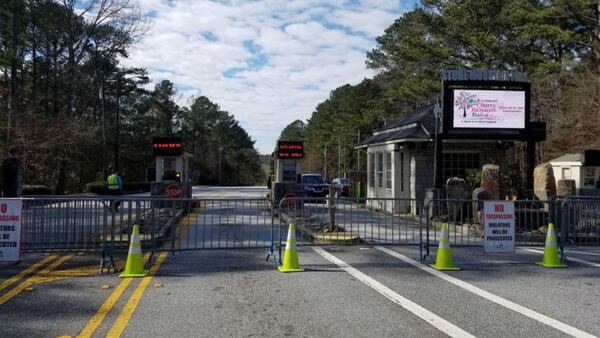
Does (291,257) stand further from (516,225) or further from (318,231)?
(516,225)

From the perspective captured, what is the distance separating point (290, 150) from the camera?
1050 inches

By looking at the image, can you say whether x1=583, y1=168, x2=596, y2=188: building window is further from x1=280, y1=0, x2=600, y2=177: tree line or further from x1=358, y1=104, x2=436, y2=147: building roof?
x1=358, y1=104, x2=436, y2=147: building roof

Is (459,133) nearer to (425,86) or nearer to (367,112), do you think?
(425,86)

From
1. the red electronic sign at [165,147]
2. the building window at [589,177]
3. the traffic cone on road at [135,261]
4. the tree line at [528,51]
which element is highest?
the tree line at [528,51]

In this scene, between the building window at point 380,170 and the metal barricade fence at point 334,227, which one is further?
the building window at point 380,170

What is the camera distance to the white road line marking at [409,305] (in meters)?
6.12

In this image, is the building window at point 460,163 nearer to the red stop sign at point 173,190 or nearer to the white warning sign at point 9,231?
the red stop sign at point 173,190

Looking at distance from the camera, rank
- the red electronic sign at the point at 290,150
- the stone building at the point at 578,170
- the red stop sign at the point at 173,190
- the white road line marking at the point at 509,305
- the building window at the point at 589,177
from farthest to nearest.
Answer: the building window at the point at 589,177
the stone building at the point at 578,170
the red electronic sign at the point at 290,150
the red stop sign at the point at 173,190
the white road line marking at the point at 509,305

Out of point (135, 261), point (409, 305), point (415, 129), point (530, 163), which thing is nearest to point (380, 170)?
point (415, 129)

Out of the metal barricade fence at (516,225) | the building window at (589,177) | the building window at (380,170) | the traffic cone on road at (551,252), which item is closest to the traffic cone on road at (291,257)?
the metal barricade fence at (516,225)

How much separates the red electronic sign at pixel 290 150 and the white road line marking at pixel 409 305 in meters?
16.0

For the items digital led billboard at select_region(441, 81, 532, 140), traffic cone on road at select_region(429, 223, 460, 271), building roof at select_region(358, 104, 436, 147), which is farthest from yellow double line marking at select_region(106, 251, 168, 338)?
building roof at select_region(358, 104, 436, 147)

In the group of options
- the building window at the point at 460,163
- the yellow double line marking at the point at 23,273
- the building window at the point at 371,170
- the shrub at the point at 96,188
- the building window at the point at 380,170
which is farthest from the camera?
the shrub at the point at 96,188

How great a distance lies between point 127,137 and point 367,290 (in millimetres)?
67003
